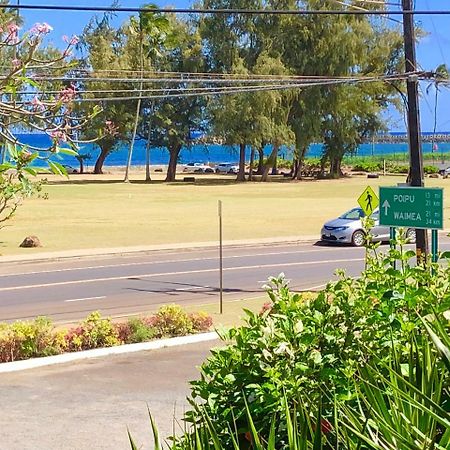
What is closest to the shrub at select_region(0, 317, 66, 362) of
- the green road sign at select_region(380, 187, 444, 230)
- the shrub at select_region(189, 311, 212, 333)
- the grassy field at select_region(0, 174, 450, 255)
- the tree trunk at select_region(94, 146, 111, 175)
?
the shrub at select_region(189, 311, 212, 333)

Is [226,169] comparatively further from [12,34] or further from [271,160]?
[12,34]

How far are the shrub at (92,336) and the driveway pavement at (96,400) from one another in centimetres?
50

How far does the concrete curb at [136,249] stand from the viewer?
83.0 ft

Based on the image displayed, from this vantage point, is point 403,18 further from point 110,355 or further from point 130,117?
point 130,117

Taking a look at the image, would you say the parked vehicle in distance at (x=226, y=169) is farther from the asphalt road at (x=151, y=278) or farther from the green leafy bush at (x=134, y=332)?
the green leafy bush at (x=134, y=332)

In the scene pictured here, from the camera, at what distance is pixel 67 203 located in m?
46.6

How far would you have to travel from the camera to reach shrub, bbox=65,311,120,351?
11883mm

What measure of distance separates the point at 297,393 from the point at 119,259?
2251cm

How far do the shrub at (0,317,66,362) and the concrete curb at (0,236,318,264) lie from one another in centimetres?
1345

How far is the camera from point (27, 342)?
37.4 feet

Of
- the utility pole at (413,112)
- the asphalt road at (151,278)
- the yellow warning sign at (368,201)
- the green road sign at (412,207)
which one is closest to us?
the green road sign at (412,207)

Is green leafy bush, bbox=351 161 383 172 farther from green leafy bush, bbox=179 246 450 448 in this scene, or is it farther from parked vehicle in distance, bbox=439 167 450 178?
green leafy bush, bbox=179 246 450 448

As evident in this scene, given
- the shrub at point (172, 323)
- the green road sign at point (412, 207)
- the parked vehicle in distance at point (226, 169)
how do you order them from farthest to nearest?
the parked vehicle in distance at point (226, 169) → the green road sign at point (412, 207) → the shrub at point (172, 323)

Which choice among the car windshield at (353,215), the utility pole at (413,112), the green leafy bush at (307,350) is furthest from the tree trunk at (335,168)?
the green leafy bush at (307,350)
